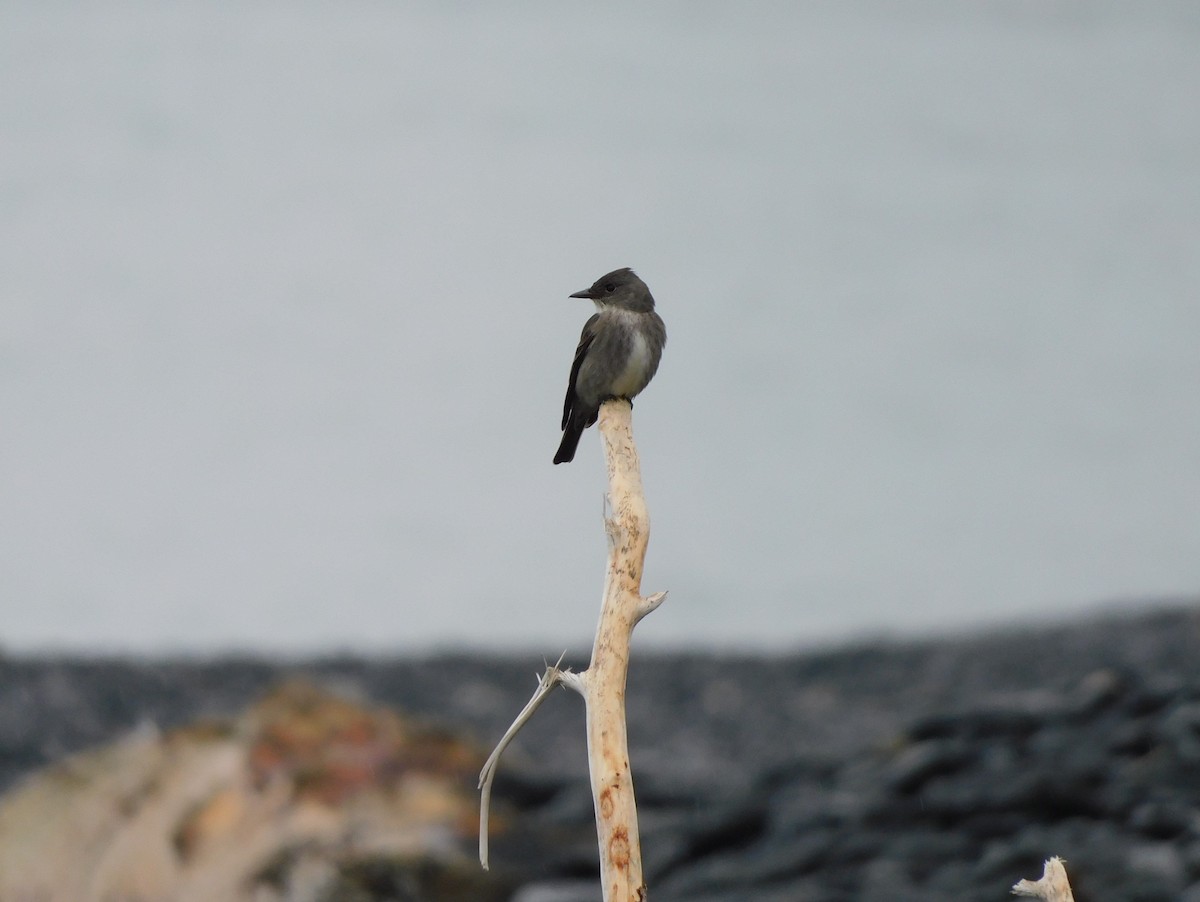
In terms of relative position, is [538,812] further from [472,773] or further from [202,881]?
[202,881]

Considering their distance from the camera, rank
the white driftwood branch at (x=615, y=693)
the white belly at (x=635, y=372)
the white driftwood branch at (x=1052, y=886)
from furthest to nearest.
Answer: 1. the white belly at (x=635, y=372)
2. the white driftwood branch at (x=615, y=693)
3. the white driftwood branch at (x=1052, y=886)

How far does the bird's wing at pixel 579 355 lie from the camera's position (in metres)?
4.79

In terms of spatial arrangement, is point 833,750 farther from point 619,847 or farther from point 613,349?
point 619,847

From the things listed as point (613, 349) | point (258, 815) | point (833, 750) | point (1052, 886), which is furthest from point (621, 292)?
point (833, 750)

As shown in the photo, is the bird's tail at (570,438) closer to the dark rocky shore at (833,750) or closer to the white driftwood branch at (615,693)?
the white driftwood branch at (615,693)

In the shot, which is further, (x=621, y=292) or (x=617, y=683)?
(x=621, y=292)

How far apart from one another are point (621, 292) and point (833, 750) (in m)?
6.34

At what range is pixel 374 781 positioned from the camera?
8234 mm

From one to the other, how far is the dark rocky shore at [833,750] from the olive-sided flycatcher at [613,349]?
3.71m

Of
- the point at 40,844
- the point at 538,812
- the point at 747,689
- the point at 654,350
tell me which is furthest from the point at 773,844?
the point at 654,350

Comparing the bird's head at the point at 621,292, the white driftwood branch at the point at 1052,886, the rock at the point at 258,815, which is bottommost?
the white driftwood branch at the point at 1052,886

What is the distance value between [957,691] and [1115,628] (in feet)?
4.84

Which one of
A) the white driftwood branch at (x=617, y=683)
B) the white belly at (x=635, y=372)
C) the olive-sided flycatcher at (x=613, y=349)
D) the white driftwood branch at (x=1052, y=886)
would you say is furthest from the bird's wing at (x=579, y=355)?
the white driftwood branch at (x=1052, y=886)

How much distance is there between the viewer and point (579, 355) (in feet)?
15.8
